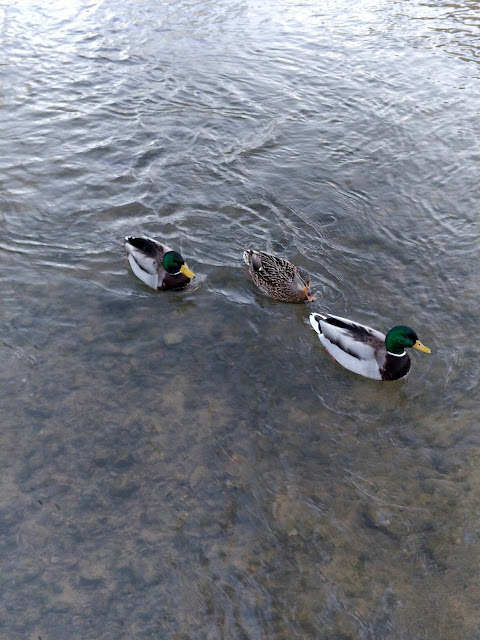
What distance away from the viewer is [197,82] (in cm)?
1121

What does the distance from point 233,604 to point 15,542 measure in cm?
165

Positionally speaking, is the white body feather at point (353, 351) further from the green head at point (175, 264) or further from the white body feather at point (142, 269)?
the white body feather at point (142, 269)

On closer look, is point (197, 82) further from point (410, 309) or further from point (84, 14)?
point (410, 309)

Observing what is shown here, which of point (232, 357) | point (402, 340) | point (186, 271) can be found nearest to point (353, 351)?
point (402, 340)

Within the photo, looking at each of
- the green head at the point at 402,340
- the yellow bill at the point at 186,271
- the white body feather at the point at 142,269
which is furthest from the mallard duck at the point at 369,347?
the white body feather at the point at 142,269

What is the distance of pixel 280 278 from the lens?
673 centimetres

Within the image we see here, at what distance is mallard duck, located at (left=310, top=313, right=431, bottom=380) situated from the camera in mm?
5836

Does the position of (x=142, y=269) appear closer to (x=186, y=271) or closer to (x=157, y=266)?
(x=157, y=266)

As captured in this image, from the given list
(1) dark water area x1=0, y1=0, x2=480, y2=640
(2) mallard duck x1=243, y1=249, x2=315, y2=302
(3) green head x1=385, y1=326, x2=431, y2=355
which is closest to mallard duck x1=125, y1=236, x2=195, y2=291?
(1) dark water area x1=0, y1=0, x2=480, y2=640

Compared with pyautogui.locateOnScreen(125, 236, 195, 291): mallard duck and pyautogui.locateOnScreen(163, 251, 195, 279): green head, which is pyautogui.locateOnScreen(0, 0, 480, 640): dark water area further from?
pyautogui.locateOnScreen(163, 251, 195, 279): green head

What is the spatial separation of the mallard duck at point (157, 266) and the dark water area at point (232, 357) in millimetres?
203

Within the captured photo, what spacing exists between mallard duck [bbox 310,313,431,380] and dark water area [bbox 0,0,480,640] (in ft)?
0.58

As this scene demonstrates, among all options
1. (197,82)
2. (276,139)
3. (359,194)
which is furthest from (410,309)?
(197,82)

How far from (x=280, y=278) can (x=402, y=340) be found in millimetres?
1574
